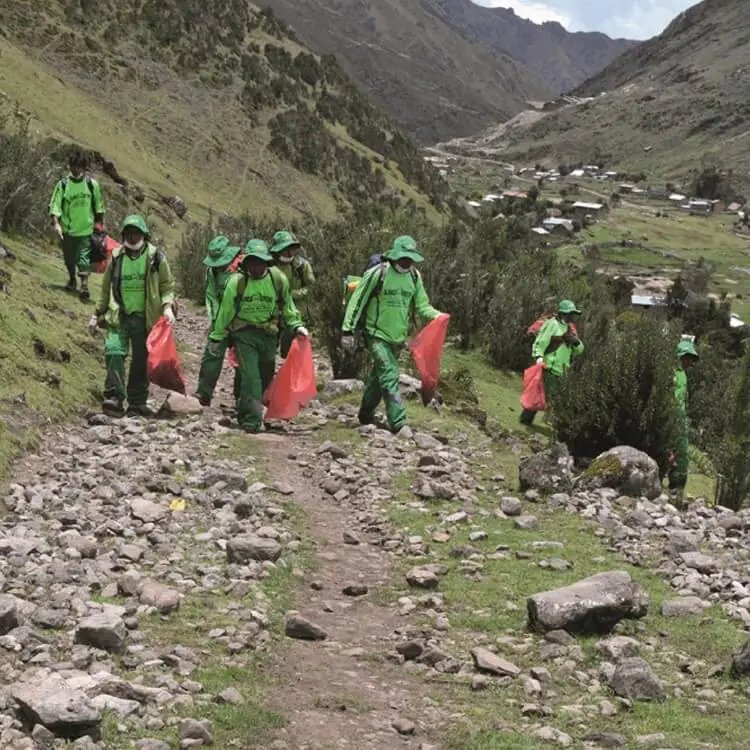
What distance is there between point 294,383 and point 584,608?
5542mm

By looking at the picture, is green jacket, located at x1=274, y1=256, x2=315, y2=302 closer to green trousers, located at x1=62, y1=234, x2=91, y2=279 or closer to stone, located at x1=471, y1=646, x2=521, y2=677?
green trousers, located at x1=62, y1=234, x2=91, y2=279

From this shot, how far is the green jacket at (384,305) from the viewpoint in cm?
1066

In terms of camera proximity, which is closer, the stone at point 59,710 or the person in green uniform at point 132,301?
the stone at point 59,710

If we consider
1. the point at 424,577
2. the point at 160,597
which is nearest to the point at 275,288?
the point at 424,577

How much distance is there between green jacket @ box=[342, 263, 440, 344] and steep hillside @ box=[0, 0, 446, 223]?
2571 cm

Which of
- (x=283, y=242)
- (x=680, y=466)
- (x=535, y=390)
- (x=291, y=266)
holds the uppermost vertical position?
(x=283, y=242)

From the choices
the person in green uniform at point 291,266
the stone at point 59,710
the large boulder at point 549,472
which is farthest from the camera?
the person in green uniform at point 291,266

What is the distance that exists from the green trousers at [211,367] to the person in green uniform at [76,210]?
12.9ft

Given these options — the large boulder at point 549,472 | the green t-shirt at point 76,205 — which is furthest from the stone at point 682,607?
the green t-shirt at point 76,205

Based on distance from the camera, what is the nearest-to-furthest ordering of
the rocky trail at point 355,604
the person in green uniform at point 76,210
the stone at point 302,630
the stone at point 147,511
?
1. the rocky trail at point 355,604
2. the stone at point 302,630
3. the stone at point 147,511
4. the person in green uniform at point 76,210

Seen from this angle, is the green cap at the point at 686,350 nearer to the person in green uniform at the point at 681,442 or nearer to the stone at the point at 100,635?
the person in green uniform at the point at 681,442

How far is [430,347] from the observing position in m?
11.4

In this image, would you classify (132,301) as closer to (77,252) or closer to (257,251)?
(257,251)

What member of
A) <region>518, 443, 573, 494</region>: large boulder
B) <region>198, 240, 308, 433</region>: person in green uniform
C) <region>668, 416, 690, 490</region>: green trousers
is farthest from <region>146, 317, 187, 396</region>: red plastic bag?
<region>668, 416, 690, 490</region>: green trousers
